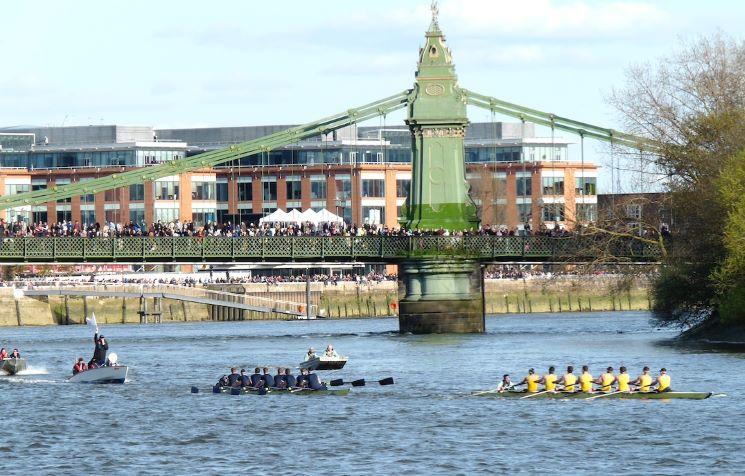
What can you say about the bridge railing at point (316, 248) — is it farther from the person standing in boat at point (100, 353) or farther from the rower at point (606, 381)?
the rower at point (606, 381)

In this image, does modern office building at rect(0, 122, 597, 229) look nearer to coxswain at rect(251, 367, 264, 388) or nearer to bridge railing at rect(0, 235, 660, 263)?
bridge railing at rect(0, 235, 660, 263)

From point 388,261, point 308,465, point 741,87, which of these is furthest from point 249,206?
point 308,465

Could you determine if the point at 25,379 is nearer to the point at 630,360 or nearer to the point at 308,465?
the point at 630,360

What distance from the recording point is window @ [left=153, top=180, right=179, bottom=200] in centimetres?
18100

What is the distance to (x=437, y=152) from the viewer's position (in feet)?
345

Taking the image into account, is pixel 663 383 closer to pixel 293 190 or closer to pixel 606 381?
pixel 606 381

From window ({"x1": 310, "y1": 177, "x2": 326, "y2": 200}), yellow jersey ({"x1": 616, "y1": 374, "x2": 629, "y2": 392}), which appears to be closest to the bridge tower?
yellow jersey ({"x1": 616, "y1": 374, "x2": 629, "y2": 392})

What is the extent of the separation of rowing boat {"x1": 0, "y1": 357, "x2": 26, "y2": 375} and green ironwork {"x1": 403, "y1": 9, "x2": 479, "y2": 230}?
88.3 ft

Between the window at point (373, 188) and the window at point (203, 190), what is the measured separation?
50.2ft

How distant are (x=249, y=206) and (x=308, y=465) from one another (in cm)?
13150

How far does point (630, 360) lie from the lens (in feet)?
283

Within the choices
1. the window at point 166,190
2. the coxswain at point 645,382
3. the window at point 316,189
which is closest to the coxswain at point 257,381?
the coxswain at point 645,382

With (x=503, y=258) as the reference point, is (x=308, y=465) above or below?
below

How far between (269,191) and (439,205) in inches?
3240
